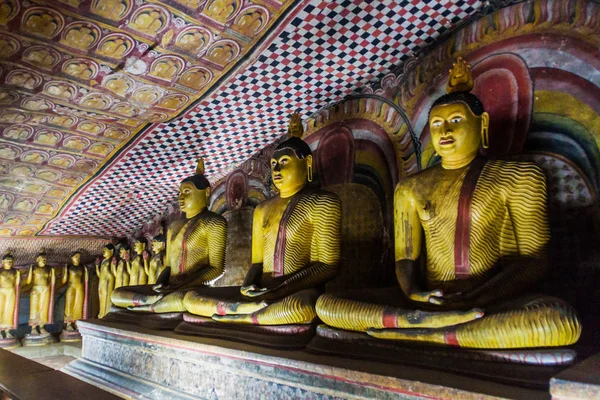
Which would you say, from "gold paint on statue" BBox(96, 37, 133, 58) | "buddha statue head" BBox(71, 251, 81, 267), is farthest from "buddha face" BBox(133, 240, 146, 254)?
"gold paint on statue" BBox(96, 37, 133, 58)

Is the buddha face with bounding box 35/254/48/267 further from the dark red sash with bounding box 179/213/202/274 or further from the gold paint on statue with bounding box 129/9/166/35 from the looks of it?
the gold paint on statue with bounding box 129/9/166/35

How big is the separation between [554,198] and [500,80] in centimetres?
98

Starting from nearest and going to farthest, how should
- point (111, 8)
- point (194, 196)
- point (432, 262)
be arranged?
1. point (432, 262)
2. point (111, 8)
3. point (194, 196)

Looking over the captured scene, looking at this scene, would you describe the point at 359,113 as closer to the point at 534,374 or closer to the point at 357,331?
the point at 357,331

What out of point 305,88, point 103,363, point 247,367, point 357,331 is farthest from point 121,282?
point 357,331

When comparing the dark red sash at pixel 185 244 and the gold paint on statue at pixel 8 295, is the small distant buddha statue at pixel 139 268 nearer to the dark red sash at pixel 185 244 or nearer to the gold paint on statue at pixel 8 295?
the gold paint on statue at pixel 8 295

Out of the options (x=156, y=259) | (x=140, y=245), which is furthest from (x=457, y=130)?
(x=140, y=245)

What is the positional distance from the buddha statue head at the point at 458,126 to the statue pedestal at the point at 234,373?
4.84 ft

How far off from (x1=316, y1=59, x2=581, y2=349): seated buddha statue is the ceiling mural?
1.75m

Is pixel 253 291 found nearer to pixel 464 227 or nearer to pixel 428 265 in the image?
pixel 428 265

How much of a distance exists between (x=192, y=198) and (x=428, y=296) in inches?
122

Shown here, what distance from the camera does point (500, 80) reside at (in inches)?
139

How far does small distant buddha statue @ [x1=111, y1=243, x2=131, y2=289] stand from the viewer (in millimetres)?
7590

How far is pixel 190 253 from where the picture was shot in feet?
15.7
